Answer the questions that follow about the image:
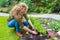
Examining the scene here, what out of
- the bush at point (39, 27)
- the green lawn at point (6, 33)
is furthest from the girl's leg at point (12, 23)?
the bush at point (39, 27)

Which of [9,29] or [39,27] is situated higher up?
[39,27]

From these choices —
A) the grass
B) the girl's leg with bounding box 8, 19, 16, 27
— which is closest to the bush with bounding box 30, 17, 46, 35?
the grass

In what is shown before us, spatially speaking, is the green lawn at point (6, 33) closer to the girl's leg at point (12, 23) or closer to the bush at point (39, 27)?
the girl's leg at point (12, 23)

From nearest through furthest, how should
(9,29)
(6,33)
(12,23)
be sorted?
1. (12,23)
2. (6,33)
3. (9,29)

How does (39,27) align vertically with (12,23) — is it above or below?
below

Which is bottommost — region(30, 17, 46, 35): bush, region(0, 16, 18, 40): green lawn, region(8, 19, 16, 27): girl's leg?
region(0, 16, 18, 40): green lawn

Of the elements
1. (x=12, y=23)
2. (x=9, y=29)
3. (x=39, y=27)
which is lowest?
(x=9, y=29)

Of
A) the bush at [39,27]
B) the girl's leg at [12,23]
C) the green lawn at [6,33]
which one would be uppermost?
the girl's leg at [12,23]

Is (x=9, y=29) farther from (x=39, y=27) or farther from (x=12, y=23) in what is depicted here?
(x=39, y=27)

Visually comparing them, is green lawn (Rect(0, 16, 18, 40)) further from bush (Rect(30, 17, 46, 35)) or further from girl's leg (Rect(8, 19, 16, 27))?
bush (Rect(30, 17, 46, 35))

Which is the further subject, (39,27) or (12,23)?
(39,27)

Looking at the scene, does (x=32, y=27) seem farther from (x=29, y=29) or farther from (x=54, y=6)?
(x=54, y=6)

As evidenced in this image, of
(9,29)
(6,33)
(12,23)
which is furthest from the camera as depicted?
(9,29)

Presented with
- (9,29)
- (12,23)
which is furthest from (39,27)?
(9,29)
